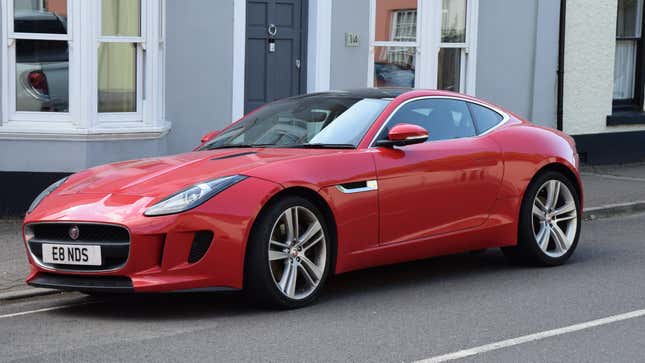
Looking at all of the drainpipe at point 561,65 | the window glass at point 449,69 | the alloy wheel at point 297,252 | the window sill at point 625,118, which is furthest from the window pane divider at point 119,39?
the window sill at point 625,118

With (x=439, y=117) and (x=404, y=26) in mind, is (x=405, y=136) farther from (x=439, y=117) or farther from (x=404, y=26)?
(x=404, y=26)

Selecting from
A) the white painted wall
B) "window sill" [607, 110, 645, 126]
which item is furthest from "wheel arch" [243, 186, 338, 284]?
"window sill" [607, 110, 645, 126]

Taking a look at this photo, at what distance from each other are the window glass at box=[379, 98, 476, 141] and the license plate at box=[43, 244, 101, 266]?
2.41 m

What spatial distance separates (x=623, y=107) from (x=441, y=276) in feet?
33.1

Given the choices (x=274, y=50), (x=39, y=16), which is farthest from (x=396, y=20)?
(x=39, y=16)

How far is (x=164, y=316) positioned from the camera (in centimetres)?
748

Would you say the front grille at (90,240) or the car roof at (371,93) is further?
the car roof at (371,93)

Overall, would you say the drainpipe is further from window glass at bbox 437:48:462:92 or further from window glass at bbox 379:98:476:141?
window glass at bbox 379:98:476:141

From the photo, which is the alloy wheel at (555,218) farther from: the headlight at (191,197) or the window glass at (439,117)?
the headlight at (191,197)

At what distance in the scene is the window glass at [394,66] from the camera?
15211 mm

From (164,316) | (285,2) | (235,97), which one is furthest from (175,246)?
(285,2)

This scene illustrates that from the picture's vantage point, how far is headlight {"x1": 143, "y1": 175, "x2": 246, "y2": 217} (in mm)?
7172

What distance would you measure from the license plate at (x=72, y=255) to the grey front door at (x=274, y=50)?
22.4 ft

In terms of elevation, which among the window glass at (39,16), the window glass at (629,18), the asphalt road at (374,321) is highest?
the window glass at (629,18)
